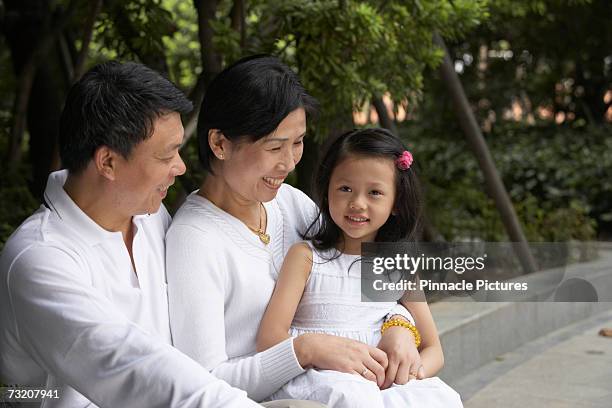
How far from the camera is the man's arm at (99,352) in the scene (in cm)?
143

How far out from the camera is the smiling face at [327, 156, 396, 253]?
2.02m

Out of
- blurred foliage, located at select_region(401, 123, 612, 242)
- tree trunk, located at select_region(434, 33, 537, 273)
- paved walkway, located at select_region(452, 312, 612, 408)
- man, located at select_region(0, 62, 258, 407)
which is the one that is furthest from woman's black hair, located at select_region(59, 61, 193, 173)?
blurred foliage, located at select_region(401, 123, 612, 242)

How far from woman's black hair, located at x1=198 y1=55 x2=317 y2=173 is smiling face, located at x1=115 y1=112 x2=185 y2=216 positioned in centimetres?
21

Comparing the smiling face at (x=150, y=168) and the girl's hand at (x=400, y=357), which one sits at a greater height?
the smiling face at (x=150, y=168)

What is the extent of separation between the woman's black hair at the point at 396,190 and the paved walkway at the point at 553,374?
115 cm

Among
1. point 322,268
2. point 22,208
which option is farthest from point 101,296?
point 22,208

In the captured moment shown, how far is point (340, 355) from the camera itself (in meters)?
1.81

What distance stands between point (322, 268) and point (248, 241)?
0.20 meters

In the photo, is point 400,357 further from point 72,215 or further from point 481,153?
point 481,153

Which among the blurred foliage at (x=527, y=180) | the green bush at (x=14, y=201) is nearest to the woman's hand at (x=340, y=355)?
the green bush at (x=14, y=201)

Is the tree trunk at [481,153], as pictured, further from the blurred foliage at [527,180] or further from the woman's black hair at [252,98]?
the woman's black hair at [252,98]

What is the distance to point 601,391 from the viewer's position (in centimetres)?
309

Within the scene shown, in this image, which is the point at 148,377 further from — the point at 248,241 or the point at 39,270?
the point at 248,241

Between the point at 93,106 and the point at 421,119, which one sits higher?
the point at 421,119
